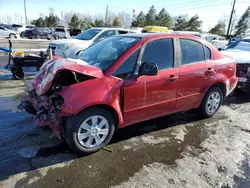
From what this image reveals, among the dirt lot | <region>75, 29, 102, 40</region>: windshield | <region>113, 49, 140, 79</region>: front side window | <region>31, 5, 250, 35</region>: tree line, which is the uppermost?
<region>31, 5, 250, 35</region>: tree line

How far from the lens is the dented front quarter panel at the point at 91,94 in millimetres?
2957

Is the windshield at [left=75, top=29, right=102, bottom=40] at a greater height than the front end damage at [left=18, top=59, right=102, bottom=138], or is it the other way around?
the windshield at [left=75, top=29, right=102, bottom=40]

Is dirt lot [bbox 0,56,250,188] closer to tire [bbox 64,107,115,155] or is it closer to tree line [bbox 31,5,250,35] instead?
tire [bbox 64,107,115,155]

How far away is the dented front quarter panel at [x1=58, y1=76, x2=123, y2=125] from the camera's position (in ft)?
9.70

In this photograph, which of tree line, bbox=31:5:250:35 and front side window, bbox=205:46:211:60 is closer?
front side window, bbox=205:46:211:60

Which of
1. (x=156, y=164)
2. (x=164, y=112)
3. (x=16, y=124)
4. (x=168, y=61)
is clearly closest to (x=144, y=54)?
(x=168, y=61)

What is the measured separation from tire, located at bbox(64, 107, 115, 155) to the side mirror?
80 cm

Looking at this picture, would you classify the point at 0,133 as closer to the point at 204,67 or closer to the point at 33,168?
the point at 33,168

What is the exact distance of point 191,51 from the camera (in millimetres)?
4215

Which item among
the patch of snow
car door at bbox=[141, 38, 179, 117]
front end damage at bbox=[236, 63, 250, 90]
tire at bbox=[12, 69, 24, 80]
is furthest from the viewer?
tire at bbox=[12, 69, 24, 80]

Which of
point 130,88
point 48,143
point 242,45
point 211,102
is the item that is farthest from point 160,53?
point 242,45

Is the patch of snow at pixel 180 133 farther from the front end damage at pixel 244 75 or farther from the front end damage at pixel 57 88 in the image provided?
the front end damage at pixel 244 75

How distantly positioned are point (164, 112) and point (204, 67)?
3.92 ft

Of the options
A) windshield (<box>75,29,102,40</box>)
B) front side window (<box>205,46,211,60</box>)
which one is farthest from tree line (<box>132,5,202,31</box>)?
front side window (<box>205,46,211,60</box>)
